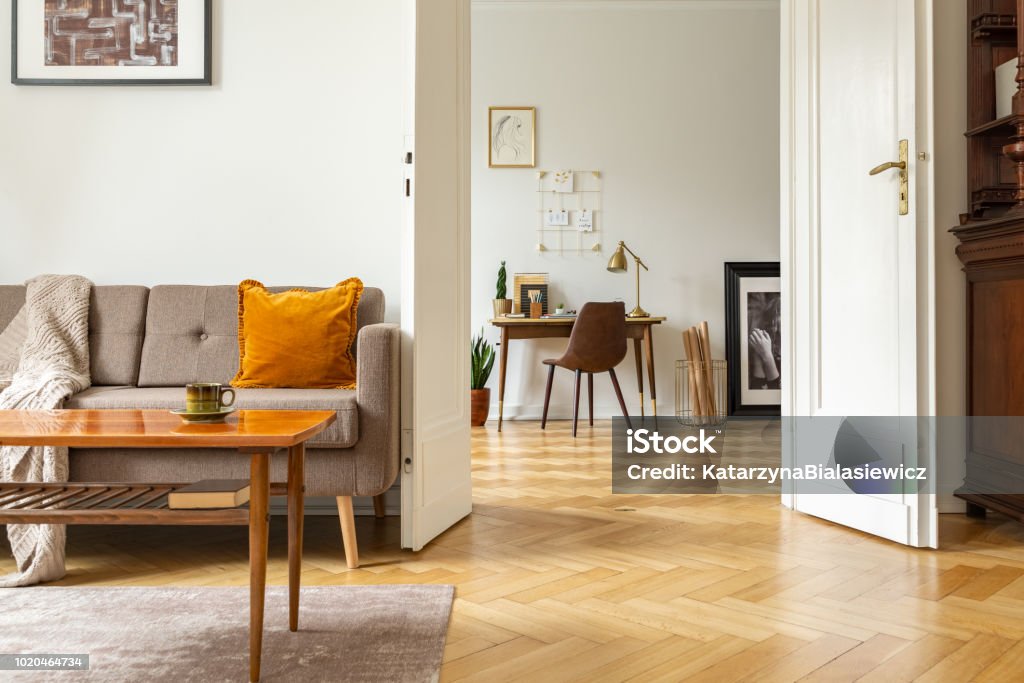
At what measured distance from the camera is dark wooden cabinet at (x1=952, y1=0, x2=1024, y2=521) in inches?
95.3

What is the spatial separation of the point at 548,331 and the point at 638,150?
1481mm

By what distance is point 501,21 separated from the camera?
571cm

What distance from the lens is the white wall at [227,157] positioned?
10.0ft

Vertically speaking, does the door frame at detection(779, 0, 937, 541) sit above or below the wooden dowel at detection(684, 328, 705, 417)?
above

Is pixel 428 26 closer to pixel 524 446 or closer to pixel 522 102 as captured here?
pixel 524 446

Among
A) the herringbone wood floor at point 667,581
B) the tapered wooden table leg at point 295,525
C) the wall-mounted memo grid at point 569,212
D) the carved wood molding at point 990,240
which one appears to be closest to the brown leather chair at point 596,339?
the wall-mounted memo grid at point 569,212

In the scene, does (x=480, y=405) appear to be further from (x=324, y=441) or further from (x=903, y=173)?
(x=903, y=173)

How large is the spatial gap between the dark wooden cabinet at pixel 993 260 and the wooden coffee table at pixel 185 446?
78.2 inches

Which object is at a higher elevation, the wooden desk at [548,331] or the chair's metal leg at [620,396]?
the wooden desk at [548,331]

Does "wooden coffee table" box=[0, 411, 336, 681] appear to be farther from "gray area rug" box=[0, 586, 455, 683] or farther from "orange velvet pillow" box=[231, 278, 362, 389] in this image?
"orange velvet pillow" box=[231, 278, 362, 389]

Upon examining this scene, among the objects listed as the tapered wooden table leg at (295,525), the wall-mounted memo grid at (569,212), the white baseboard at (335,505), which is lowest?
the white baseboard at (335,505)

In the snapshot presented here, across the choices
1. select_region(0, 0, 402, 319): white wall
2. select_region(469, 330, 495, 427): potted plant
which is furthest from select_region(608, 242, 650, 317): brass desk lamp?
select_region(0, 0, 402, 319): white wall

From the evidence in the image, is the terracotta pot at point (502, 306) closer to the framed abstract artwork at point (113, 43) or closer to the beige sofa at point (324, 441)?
the framed abstract artwork at point (113, 43)

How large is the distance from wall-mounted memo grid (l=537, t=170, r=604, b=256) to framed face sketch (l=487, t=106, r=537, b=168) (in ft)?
0.66
